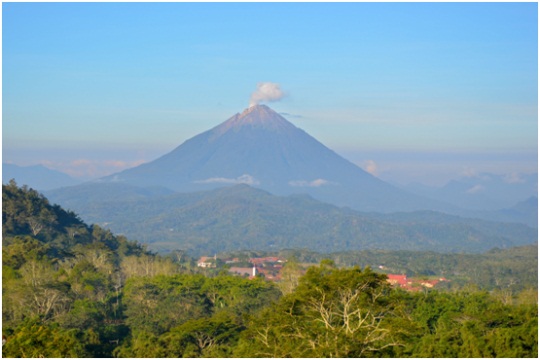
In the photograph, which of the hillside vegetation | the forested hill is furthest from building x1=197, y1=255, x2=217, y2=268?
the hillside vegetation

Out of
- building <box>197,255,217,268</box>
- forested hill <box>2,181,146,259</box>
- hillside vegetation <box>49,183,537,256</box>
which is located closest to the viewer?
forested hill <box>2,181,146,259</box>

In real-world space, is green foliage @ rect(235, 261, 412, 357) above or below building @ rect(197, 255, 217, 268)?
above

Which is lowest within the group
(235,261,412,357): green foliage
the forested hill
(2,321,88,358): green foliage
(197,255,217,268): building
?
(197,255,217,268): building

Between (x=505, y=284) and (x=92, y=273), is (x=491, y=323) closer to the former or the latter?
(x=92, y=273)

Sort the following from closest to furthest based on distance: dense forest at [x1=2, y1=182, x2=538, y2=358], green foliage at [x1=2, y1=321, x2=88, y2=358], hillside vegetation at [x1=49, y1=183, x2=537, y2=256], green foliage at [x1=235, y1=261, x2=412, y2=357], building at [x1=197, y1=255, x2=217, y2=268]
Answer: green foliage at [x1=235, y1=261, x2=412, y2=357]
green foliage at [x1=2, y1=321, x2=88, y2=358]
dense forest at [x1=2, y1=182, x2=538, y2=358]
building at [x1=197, y1=255, x2=217, y2=268]
hillside vegetation at [x1=49, y1=183, x2=537, y2=256]

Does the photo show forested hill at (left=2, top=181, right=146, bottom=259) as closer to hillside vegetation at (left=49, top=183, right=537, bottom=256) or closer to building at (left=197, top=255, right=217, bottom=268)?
building at (left=197, top=255, right=217, bottom=268)

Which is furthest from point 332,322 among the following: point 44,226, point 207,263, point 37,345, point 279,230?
point 279,230

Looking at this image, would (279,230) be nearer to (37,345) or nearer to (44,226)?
(44,226)

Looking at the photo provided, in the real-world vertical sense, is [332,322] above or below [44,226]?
below
